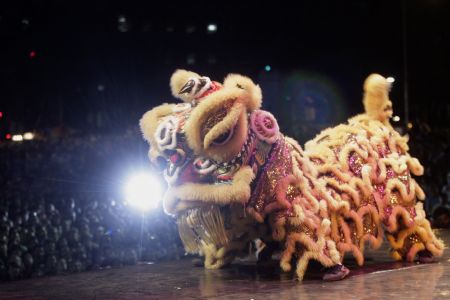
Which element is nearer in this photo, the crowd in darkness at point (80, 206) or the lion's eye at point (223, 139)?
the lion's eye at point (223, 139)

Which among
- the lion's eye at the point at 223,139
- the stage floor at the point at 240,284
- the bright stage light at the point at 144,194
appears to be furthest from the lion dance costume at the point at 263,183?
the bright stage light at the point at 144,194

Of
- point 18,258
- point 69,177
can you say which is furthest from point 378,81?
point 69,177

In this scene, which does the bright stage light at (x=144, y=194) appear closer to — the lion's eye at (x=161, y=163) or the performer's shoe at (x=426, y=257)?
the lion's eye at (x=161, y=163)

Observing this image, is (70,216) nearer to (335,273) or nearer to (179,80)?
(179,80)

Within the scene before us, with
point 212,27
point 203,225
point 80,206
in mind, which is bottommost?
point 203,225

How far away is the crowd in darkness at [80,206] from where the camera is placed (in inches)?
275

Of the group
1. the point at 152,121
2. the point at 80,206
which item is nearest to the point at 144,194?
the point at 80,206

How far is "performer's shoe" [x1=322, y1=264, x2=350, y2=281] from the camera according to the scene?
5.40 m

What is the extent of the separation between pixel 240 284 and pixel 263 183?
33.0 inches

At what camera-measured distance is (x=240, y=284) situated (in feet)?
17.9

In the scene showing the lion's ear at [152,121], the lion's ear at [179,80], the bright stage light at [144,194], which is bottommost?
the bright stage light at [144,194]

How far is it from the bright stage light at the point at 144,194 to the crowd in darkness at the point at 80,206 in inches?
4.1

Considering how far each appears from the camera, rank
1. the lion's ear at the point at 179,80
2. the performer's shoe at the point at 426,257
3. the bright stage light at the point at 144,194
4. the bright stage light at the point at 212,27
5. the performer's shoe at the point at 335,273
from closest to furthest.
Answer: the performer's shoe at the point at 335,273 → the lion's ear at the point at 179,80 → the performer's shoe at the point at 426,257 → the bright stage light at the point at 144,194 → the bright stage light at the point at 212,27

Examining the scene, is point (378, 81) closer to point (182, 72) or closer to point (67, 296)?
point (182, 72)
